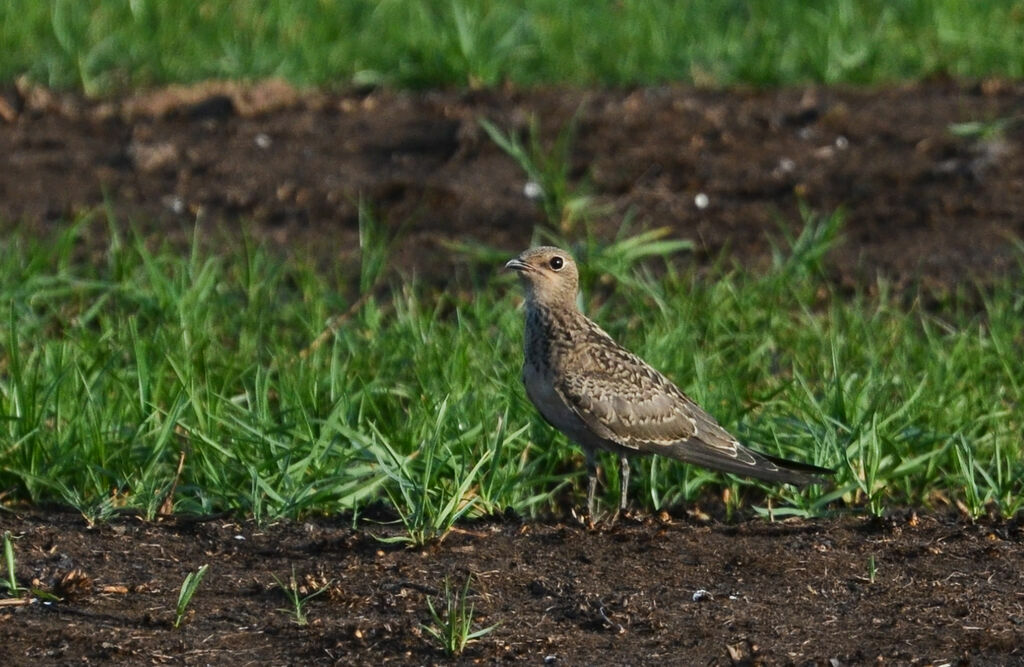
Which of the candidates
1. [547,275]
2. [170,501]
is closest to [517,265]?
[547,275]

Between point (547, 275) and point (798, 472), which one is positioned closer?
point (798, 472)

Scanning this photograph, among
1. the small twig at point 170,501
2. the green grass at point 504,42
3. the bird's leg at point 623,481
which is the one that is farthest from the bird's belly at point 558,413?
the green grass at point 504,42

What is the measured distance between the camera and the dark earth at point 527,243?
4.84 metres

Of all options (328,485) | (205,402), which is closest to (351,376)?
(205,402)

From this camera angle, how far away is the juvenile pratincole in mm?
5734

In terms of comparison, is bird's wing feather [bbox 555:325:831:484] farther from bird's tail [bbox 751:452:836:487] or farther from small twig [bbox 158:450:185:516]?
small twig [bbox 158:450:185:516]

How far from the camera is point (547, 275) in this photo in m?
6.30

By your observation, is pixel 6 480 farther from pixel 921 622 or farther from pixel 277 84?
pixel 277 84

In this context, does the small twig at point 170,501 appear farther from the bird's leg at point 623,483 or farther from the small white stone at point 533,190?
the small white stone at point 533,190

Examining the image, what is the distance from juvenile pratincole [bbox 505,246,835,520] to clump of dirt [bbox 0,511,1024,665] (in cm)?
21

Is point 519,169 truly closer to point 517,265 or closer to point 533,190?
point 533,190

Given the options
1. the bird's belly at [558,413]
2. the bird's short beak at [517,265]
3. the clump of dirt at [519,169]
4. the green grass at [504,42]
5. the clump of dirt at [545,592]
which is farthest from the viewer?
the green grass at [504,42]

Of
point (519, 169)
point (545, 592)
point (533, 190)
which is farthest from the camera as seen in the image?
point (519, 169)

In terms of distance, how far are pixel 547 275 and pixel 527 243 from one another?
7.76 ft
